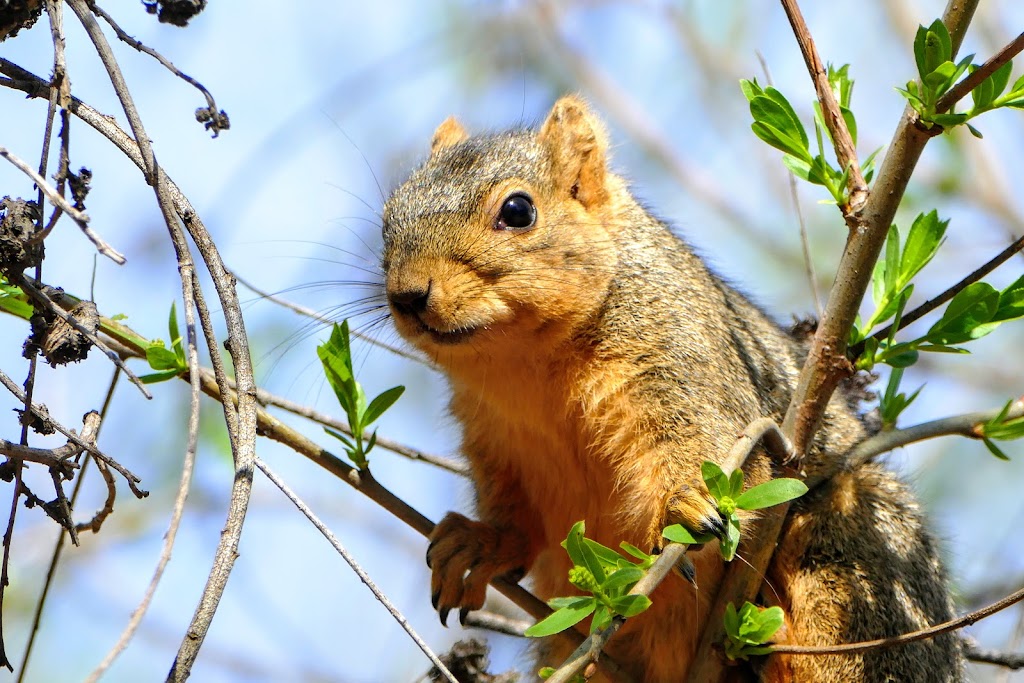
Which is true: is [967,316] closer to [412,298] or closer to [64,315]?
[412,298]

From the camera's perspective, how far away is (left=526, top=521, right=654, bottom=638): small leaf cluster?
2273mm

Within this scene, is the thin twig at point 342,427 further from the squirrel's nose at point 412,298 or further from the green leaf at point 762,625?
the green leaf at point 762,625

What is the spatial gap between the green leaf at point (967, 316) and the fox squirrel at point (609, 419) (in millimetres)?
633

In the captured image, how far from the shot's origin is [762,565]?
3195mm

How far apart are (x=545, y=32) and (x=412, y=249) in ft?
18.0

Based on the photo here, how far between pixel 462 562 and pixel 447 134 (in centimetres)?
175

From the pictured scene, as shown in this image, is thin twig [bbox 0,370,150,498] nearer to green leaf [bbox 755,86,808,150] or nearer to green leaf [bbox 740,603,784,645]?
green leaf [bbox 740,603,784,645]

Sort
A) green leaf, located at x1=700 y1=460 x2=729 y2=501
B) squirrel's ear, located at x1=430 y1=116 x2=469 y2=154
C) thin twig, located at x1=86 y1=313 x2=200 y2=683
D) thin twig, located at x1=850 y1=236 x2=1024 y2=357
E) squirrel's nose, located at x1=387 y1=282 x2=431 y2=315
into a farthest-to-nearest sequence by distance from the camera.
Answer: squirrel's ear, located at x1=430 y1=116 x2=469 y2=154 → squirrel's nose, located at x1=387 y1=282 x2=431 y2=315 → thin twig, located at x1=850 y1=236 x2=1024 y2=357 → green leaf, located at x1=700 y1=460 x2=729 y2=501 → thin twig, located at x1=86 y1=313 x2=200 y2=683

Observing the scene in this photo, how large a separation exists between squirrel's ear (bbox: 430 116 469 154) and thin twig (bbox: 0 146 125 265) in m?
2.51

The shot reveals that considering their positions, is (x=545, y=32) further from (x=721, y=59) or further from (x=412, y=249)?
(x=412, y=249)

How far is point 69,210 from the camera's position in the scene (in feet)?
5.45

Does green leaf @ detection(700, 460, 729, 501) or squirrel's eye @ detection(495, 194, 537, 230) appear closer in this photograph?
green leaf @ detection(700, 460, 729, 501)

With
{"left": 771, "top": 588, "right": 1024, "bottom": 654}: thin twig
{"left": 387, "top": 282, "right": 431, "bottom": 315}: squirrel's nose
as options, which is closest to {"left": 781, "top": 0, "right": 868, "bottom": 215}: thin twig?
{"left": 771, "top": 588, "right": 1024, "bottom": 654}: thin twig

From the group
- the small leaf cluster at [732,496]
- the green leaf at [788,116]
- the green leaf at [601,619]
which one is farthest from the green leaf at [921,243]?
the green leaf at [601,619]
